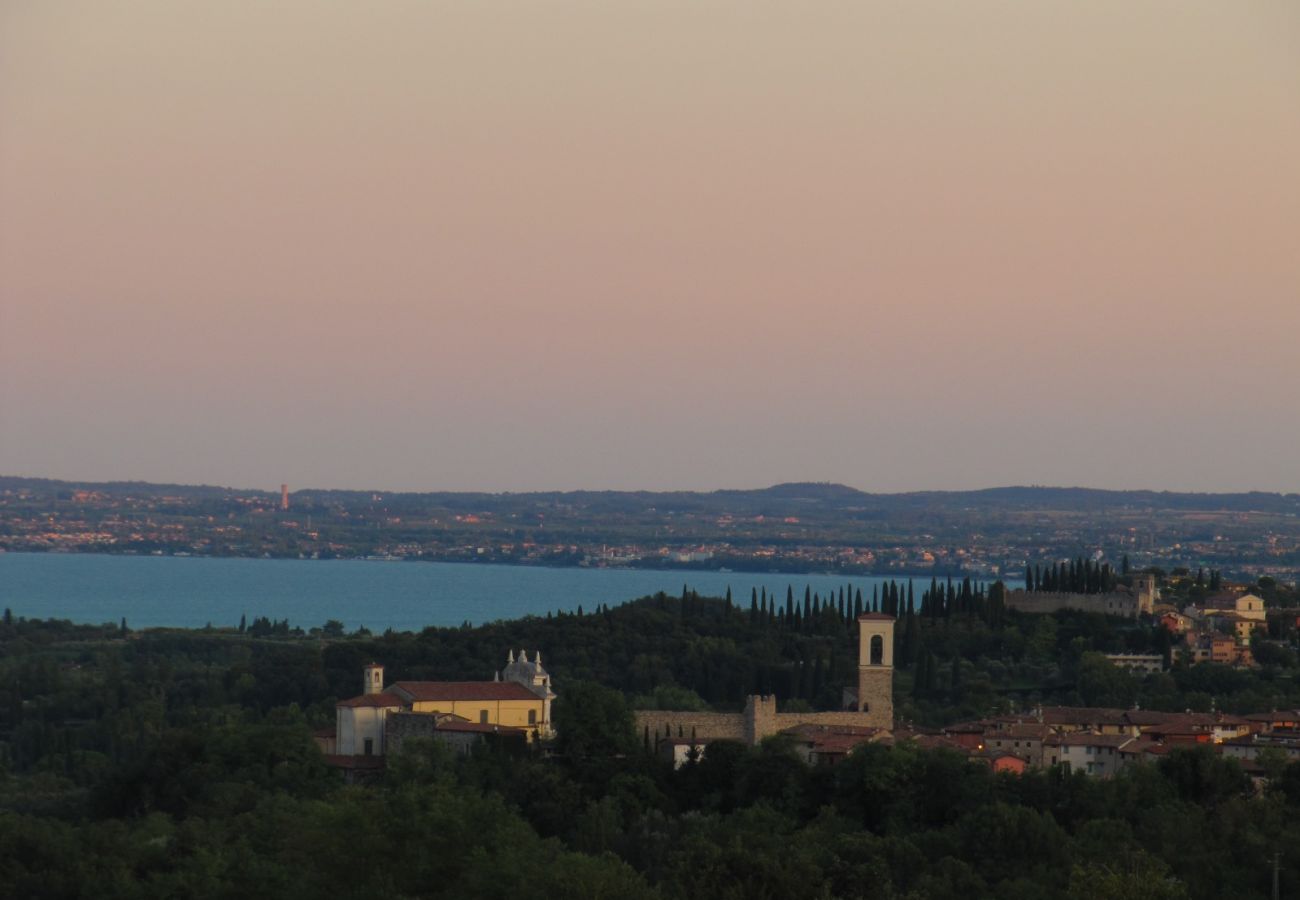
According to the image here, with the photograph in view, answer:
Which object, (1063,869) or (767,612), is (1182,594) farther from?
(1063,869)

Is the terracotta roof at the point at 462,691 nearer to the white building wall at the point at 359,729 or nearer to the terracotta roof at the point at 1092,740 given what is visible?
the white building wall at the point at 359,729

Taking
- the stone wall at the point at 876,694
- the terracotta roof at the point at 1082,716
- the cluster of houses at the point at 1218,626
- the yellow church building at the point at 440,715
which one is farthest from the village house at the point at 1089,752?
the cluster of houses at the point at 1218,626

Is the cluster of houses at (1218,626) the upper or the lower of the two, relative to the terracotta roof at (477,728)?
upper

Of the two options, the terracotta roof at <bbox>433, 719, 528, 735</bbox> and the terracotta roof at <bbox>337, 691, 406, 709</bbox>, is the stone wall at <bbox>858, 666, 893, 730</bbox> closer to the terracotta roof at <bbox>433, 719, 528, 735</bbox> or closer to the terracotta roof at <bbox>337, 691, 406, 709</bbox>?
the terracotta roof at <bbox>433, 719, 528, 735</bbox>

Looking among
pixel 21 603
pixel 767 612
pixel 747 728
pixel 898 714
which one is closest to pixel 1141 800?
pixel 747 728

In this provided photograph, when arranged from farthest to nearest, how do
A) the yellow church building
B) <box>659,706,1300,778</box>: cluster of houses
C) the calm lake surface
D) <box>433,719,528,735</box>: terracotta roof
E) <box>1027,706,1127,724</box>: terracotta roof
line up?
the calm lake surface < <box>1027,706,1127,724</box>: terracotta roof < the yellow church building < <box>433,719,528,735</box>: terracotta roof < <box>659,706,1300,778</box>: cluster of houses

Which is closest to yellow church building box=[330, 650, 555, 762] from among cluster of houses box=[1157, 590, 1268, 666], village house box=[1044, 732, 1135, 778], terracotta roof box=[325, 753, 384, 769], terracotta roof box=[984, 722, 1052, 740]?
terracotta roof box=[325, 753, 384, 769]
